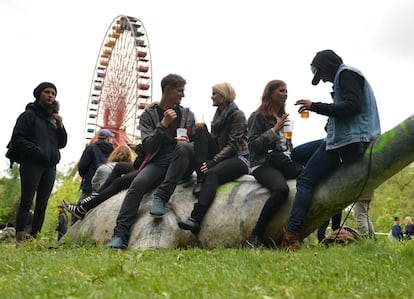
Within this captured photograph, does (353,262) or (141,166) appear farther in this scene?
(141,166)

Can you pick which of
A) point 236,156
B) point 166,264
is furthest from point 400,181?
point 166,264

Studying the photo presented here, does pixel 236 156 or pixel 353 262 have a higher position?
pixel 236 156

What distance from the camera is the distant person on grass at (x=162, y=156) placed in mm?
5953

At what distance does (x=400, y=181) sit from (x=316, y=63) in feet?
114

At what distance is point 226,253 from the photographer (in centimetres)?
475

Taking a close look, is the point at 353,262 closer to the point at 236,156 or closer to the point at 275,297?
the point at 275,297

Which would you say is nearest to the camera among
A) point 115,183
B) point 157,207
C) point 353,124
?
point 353,124

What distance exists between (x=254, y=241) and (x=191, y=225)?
2.21 feet

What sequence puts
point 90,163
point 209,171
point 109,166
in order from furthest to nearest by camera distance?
point 90,163 < point 109,166 < point 209,171

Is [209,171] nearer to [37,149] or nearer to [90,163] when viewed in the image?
[37,149]

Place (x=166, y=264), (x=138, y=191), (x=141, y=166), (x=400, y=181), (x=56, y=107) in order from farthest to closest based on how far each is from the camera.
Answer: (x=400, y=181) < (x=56, y=107) < (x=141, y=166) < (x=138, y=191) < (x=166, y=264)

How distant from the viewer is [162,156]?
6438 mm

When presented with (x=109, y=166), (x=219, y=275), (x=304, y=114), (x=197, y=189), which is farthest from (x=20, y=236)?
(x=219, y=275)

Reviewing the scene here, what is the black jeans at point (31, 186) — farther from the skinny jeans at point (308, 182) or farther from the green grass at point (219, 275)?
the skinny jeans at point (308, 182)
